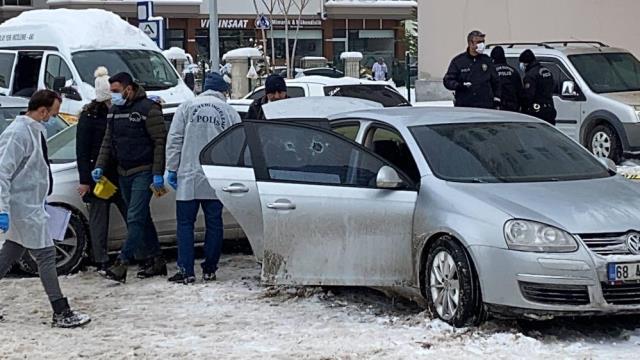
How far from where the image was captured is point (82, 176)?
8.81 m

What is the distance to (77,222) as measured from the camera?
9023 millimetres

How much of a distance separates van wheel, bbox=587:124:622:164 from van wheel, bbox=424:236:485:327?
9170 millimetres

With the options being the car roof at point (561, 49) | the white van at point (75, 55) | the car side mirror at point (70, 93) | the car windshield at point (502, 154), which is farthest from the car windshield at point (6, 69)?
the car windshield at point (502, 154)

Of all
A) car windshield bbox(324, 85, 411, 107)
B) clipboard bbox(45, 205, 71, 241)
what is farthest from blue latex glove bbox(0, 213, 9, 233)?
car windshield bbox(324, 85, 411, 107)

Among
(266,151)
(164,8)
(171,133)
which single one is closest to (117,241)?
(171,133)

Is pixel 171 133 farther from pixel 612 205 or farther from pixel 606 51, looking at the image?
pixel 606 51

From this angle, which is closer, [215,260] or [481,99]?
[215,260]

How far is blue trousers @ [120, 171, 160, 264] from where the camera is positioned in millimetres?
8609

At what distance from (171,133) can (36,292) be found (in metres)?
1.67

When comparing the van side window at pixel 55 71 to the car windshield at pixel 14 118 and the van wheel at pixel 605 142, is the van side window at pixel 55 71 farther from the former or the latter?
the van wheel at pixel 605 142

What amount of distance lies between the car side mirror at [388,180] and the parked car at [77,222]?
269cm

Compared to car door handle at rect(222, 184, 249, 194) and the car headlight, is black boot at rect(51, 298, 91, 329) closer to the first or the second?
car door handle at rect(222, 184, 249, 194)

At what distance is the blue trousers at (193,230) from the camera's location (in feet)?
27.8

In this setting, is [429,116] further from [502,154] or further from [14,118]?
[14,118]
